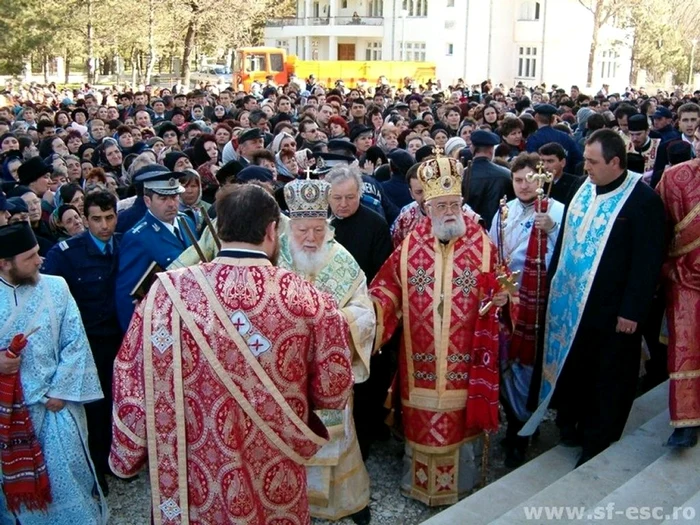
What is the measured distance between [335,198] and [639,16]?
47.7 metres

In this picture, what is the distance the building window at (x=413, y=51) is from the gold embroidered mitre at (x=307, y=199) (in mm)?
49875

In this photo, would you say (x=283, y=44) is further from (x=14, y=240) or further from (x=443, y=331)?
(x=14, y=240)

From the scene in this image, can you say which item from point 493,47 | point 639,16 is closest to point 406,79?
point 493,47

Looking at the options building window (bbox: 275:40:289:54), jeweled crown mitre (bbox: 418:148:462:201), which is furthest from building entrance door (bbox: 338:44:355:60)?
jeweled crown mitre (bbox: 418:148:462:201)

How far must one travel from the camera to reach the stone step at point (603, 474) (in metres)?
4.45

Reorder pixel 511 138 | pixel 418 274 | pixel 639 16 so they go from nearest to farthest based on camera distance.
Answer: pixel 418 274, pixel 511 138, pixel 639 16

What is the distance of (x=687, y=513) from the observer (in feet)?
13.2

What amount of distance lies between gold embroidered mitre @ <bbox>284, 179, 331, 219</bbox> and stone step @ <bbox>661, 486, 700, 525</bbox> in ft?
7.67

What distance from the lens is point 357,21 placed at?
56.1 meters

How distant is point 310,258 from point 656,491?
2254mm

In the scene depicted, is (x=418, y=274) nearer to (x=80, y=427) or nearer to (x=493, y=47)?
(x=80, y=427)

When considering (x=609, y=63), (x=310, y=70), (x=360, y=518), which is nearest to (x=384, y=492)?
(x=360, y=518)

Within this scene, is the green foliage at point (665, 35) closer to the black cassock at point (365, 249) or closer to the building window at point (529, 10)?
the building window at point (529, 10)

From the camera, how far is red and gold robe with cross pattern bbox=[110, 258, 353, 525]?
10.2 ft
